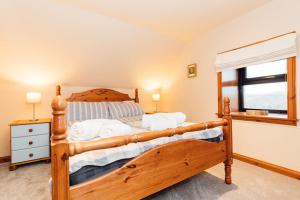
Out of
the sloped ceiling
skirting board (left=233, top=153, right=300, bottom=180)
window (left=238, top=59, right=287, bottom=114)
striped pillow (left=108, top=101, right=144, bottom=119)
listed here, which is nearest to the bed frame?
skirting board (left=233, top=153, right=300, bottom=180)

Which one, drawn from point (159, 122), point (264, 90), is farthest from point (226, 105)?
point (264, 90)

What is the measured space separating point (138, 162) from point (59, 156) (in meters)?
0.51

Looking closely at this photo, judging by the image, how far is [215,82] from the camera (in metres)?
2.87

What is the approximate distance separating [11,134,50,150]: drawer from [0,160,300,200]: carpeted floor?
33 centimetres

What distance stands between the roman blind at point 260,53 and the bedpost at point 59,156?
7.97ft

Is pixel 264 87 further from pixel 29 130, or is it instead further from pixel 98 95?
pixel 29 130

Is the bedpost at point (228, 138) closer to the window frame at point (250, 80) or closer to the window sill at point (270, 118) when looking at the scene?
the window sill at point (270, 118)

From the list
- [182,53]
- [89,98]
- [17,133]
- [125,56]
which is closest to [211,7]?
[182,53]

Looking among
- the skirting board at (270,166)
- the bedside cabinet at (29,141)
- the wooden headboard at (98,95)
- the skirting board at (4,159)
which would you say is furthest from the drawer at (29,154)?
the skirting board at (270,166)

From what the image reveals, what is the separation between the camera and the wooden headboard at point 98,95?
3.00 metres

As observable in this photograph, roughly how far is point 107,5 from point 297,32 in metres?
2.33

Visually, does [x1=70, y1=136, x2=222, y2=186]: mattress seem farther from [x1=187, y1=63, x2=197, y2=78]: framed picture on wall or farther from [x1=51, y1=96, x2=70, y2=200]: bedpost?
[x1=187, y1=63, x2=197, y2=78]: framed picture on wall

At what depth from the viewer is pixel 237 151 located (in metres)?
2.58

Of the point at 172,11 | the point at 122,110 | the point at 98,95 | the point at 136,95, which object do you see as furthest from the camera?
the point at 136,95
